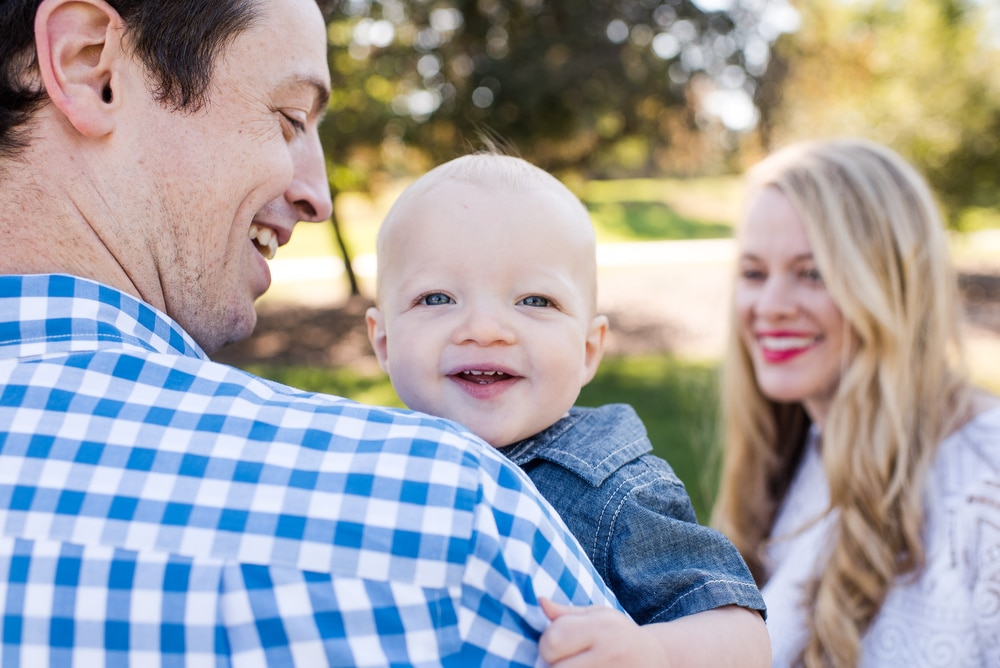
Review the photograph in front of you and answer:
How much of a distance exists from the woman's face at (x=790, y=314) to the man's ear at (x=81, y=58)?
2345 millimetres

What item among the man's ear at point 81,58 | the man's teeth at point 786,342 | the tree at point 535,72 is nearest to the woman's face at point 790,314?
the man's teeth at point 786,342

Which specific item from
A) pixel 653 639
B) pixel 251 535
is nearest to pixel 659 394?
pixel 653 639

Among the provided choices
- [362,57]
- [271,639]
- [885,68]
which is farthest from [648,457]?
[885,68]

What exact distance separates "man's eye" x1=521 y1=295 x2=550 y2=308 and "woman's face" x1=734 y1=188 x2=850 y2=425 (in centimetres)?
163

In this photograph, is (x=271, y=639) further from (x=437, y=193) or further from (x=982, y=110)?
(x=982, y=110)

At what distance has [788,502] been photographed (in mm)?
3336

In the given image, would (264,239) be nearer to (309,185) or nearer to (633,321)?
(309,185)

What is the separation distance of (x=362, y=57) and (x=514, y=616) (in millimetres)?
10838

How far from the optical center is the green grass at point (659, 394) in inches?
263

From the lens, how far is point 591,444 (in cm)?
159

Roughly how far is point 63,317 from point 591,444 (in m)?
0.89

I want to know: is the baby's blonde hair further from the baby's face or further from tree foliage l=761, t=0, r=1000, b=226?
tree foliage l=761, t=0, r=1000, b=226

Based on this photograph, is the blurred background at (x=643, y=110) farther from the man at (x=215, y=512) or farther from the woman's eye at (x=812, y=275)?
the man at (x=215, y=512)

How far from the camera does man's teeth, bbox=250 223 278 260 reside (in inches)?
71.1
